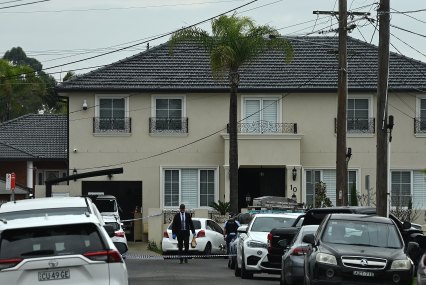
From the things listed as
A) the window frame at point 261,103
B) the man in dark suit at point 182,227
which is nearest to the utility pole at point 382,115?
the man in dark suit at point 182,227

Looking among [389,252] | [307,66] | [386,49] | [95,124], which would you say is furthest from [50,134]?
[389,252]

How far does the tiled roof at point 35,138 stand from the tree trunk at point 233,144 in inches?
670

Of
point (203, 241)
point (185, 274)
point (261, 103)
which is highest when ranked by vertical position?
point (261, 103)

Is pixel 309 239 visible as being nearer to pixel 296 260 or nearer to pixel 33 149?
pixel 296 260

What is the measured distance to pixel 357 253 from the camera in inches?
757

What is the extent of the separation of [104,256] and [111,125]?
112ft

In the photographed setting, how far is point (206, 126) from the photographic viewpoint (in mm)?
48281

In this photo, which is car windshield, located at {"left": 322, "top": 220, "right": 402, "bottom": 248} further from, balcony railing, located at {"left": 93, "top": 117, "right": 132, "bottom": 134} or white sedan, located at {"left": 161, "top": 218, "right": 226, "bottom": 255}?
balcony railing, located at {"left": 93, "top": 117, "right": 132, "bottom": 134}

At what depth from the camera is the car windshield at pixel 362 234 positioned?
2000 cm

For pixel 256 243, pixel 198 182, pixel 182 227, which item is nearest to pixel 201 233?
pixel 182 227

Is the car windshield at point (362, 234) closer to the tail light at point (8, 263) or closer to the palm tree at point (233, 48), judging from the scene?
the tail light at point (8, 263)

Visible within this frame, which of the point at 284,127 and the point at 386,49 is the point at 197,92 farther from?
the point at 386,49

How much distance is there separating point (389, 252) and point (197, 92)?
2928 centimetres

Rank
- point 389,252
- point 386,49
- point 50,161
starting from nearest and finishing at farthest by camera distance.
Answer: point 389,252, point 386,49, point 50,161
